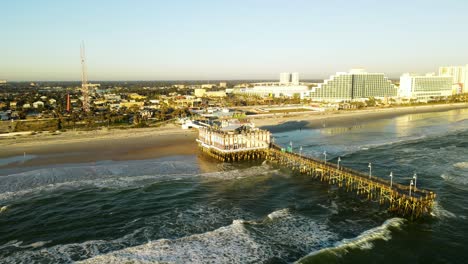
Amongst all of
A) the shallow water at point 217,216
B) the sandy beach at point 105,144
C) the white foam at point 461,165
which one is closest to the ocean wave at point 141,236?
the shallow water at point 217,216

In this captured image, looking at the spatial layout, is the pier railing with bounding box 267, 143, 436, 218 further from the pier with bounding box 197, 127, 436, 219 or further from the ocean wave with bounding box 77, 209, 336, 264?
the ocean wave with bounding box 77, 209, 336, 264

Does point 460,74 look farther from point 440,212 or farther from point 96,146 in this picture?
point 96,146

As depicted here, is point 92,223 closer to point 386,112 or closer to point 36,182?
point 36,182

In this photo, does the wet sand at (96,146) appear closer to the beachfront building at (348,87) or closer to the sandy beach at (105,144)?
the sandy beach at (105,144)

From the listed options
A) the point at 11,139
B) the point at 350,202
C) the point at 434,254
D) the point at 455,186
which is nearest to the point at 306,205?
the point at 350,202

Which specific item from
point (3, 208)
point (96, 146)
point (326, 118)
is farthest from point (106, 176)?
point (326, 118)
